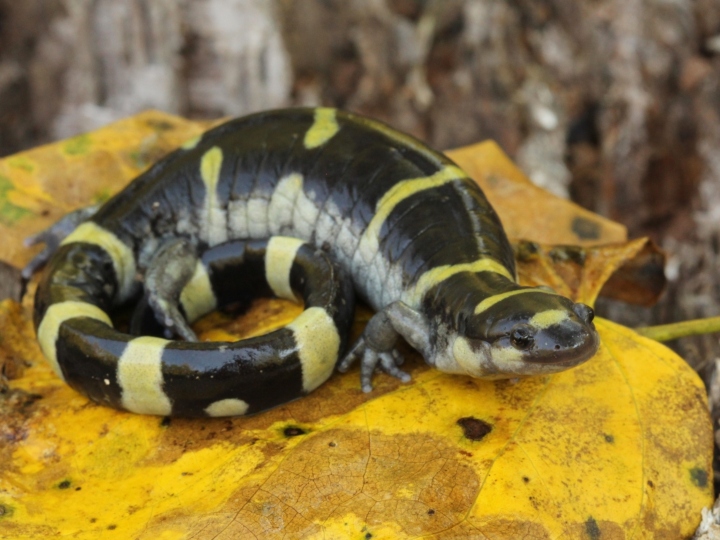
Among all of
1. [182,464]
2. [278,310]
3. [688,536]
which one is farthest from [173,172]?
[688,536]

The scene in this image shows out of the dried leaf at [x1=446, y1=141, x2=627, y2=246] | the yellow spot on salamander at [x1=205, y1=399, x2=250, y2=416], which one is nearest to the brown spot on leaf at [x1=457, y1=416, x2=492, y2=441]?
the yellow spot on salamander at [x1=205, y1=399, x2=250, y2=416]

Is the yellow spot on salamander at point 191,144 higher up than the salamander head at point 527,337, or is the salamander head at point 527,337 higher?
the yellow spot on salamander at point 191,144

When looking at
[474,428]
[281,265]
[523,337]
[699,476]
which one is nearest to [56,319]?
[281,265]

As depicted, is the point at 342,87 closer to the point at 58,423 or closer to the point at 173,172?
the point at 173,172

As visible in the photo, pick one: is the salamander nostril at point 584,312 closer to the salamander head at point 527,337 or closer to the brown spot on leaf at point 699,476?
the salamander head at point 527,337

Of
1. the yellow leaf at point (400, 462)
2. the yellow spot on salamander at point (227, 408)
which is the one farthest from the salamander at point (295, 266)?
the yellow leaf at point (400, 462)

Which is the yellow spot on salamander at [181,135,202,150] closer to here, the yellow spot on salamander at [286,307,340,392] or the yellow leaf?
the yellow spot on salamander at [286,307,340,392]

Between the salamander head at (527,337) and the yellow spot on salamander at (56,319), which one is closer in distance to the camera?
the salamander head at (527,337)
